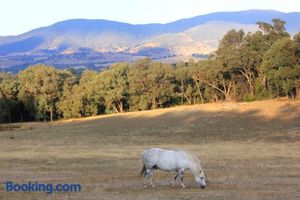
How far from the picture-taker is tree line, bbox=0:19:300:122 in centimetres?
10181

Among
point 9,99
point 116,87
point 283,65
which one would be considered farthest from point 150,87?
point 283,65

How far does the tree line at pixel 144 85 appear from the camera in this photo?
334 feet

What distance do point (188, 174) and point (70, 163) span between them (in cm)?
955

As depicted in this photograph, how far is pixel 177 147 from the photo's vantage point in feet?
161

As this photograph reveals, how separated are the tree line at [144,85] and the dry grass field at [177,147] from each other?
1837 cm

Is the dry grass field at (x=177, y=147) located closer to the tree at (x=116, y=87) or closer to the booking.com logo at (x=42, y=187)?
the booking.com logo at (x=42, y=187)

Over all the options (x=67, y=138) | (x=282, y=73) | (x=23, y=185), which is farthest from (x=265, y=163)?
(x=282, y=73)

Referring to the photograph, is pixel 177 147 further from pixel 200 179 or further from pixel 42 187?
pixel 42 187

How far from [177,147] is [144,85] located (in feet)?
191

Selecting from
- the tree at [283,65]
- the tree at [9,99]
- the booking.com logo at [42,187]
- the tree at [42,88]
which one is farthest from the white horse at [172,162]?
the tree at [9,99]

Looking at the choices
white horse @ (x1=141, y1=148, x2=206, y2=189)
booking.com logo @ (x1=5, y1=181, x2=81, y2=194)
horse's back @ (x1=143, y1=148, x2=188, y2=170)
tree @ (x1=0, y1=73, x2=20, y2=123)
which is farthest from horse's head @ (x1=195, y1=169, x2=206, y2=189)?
tree @ (x1=0, y1=73, x2=20, y2=123)

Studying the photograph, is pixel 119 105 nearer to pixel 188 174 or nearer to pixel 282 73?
pixel 282 73

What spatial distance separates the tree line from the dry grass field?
723 inches

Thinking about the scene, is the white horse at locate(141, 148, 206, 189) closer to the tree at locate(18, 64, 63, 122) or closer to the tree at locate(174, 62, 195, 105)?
the tree at locate(18, 64, 63, 122)
